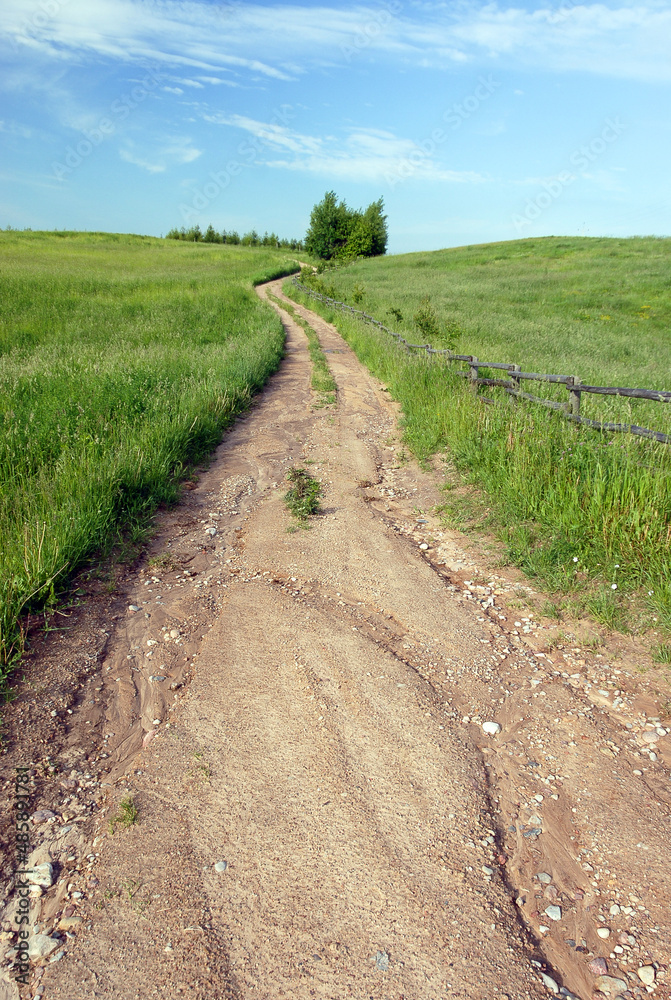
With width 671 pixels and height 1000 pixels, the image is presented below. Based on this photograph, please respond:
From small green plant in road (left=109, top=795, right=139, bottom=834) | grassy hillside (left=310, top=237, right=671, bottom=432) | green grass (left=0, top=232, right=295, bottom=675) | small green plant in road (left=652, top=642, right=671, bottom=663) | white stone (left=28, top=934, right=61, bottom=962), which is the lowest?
white stone (left=28, top=934, right=61, bottom=962)

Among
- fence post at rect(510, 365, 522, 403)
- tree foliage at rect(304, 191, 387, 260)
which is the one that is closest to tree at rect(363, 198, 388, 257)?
tree foliage at rect(304, 191, 387, 260)

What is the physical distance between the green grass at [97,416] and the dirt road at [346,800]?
2.06 feet

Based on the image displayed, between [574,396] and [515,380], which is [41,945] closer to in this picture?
[574,396]

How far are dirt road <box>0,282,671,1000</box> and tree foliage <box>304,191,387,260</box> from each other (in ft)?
213

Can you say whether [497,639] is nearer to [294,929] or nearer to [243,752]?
[243,752]

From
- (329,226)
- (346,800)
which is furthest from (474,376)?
(329,226)

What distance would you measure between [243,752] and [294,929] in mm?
898

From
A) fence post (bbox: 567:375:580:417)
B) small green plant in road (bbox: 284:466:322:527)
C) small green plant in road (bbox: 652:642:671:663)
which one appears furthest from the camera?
fence post (bbox: 567:375:580:417)

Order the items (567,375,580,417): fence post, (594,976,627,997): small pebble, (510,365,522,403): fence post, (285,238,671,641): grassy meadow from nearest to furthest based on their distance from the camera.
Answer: (594,976,627,997): small pebble < (285,238,671,641): grassy meadow < (567,375,580,417): fence post < (510,365,522,403): fence post

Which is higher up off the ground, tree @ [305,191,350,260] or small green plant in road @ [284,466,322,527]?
tree @ [305,191,350,260]

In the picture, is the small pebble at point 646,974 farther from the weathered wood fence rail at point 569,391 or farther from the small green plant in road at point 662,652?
the weathered wood fence rail at point 569,391

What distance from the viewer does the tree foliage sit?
6419 cm

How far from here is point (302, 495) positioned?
6074 mm

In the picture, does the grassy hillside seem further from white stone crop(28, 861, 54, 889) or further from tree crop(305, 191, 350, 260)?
tree crop(305, 191, 350, 260)
